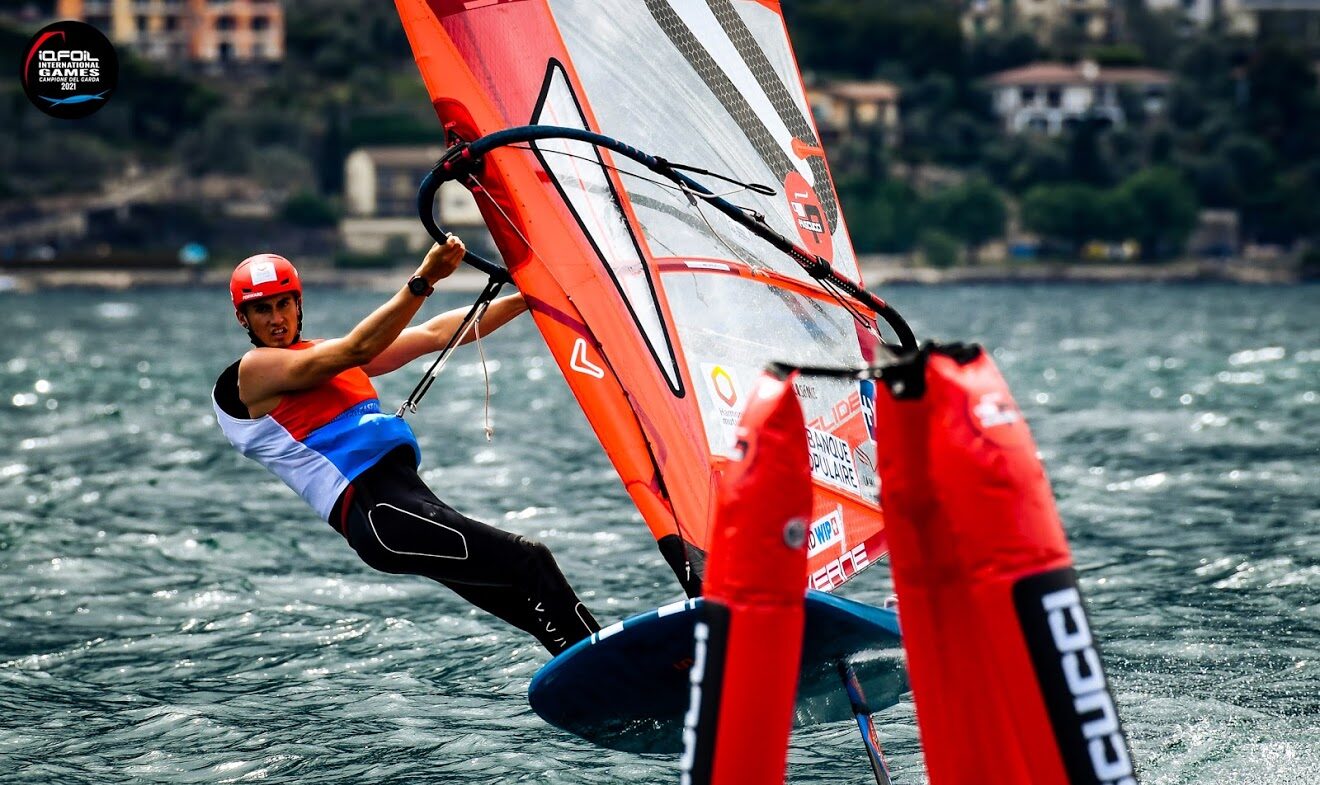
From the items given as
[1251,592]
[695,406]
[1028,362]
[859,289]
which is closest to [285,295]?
[695,406]

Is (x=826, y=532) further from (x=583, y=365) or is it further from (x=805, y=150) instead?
(x=805, y=150)

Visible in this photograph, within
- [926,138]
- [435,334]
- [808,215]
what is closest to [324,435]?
[435,334]

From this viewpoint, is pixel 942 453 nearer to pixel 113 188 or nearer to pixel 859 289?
pixel 859 289

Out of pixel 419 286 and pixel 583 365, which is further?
pixel 583 365

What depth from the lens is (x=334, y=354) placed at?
5.69 m

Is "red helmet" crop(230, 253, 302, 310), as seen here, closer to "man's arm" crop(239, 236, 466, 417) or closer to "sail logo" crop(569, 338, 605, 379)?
"man's arm" crop(239, 236, 466, 417)

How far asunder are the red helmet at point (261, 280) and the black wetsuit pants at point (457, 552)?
73cm

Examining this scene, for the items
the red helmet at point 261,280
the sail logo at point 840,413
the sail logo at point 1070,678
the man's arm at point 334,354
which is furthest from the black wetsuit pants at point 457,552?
the sail logo at point 1070,678

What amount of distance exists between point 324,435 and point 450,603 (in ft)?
12.0

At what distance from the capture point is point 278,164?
125562mm

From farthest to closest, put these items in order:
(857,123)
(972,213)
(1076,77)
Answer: (1076,77) → (857,123) → (972,213)

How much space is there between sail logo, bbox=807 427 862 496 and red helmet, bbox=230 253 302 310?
6.62ft

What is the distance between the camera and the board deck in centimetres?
487

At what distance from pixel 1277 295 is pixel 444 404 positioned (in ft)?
229
